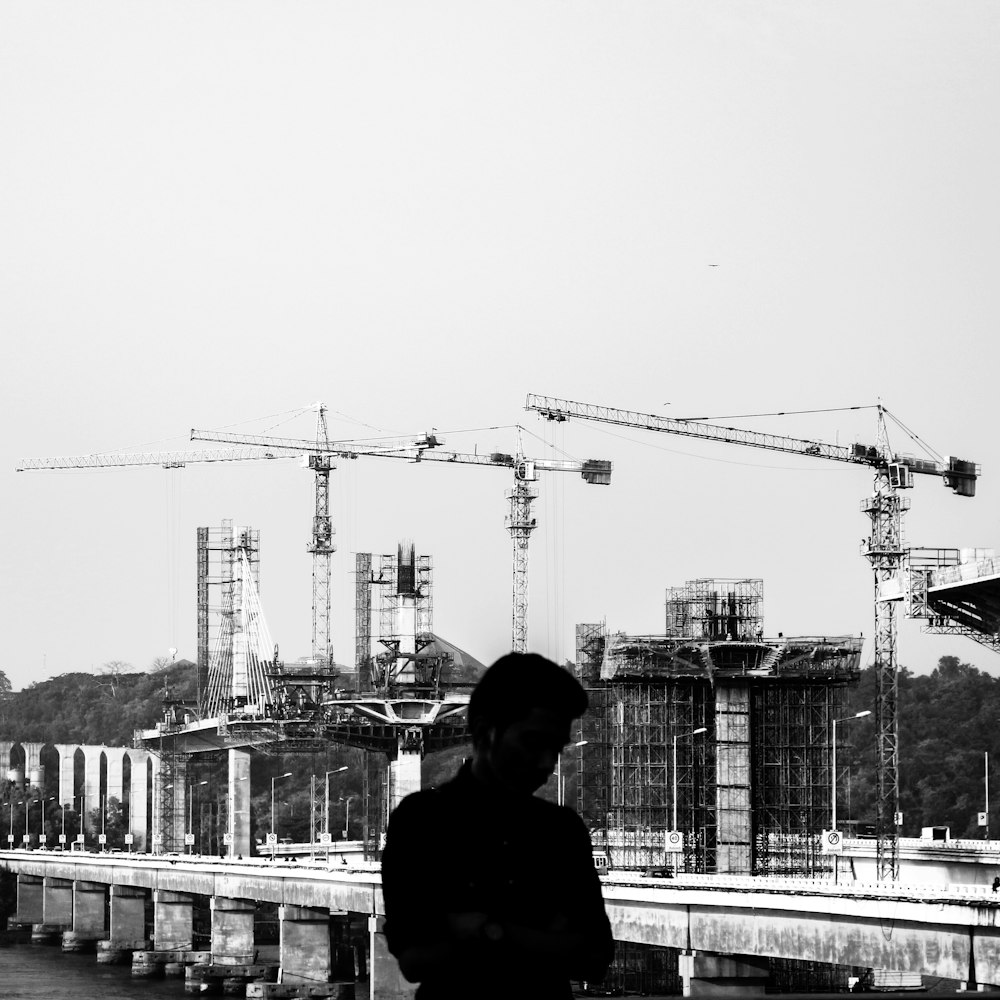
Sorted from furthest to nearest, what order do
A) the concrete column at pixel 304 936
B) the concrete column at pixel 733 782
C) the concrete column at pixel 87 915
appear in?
the concrete column at pixel 87 915 → the concrete column at pixel 733 782 → the concrete column at pixel 304 936

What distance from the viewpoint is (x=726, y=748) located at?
Result: 144 metres

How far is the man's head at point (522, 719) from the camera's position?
7391 mm

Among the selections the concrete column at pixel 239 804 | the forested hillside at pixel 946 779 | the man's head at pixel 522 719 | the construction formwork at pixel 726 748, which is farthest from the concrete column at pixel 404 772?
the man's head at pixel 522 719

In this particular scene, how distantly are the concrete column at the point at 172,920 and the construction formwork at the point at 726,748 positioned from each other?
3379 centimetres

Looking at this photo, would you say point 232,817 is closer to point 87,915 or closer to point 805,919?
point 87,915

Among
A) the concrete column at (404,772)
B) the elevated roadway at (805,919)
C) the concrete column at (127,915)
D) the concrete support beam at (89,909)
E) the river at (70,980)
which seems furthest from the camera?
the concrete support beam at (89,909)

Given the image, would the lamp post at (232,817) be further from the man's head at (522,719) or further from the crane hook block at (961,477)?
the man's head at (522,719)

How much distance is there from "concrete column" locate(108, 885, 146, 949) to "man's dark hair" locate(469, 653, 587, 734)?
161412 mm

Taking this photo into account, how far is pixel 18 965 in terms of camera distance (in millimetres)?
149375

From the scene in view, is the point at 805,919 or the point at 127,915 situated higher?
the point at 805,919

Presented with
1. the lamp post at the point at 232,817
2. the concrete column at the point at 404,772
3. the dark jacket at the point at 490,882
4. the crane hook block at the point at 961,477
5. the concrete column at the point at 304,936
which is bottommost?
the concrete column at the point at 304,936

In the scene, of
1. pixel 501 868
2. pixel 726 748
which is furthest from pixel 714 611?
pixel 501 868

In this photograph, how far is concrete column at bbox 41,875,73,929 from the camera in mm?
188125

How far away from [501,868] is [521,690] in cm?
66
